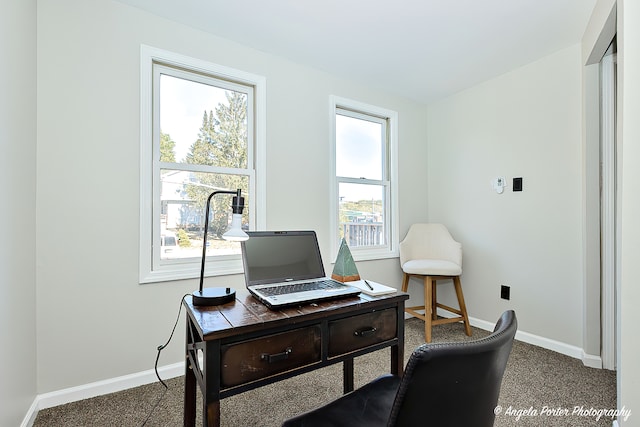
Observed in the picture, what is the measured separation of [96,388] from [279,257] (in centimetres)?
144

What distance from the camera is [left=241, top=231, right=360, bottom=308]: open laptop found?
140 centimetres

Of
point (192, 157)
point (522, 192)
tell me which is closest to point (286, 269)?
point (192, 157)

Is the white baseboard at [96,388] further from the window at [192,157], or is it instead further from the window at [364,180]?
the window at [364,180]

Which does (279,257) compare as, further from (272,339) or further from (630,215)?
(630,215)

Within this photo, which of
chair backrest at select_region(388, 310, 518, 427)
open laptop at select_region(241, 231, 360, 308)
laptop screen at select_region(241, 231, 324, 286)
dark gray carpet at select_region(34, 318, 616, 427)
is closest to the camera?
chair backrest at select_region(388, 310, 518, 427)

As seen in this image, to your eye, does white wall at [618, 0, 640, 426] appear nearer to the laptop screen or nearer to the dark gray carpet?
the dark gray carpet

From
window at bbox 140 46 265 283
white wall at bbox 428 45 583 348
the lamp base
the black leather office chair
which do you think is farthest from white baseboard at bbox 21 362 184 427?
white wall at bbox 428 45 583 348

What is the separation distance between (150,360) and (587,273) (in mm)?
3204

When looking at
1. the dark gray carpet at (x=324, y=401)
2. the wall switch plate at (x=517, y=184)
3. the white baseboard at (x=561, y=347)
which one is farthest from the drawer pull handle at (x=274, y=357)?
the wall switch plate at (x=517, y=184)

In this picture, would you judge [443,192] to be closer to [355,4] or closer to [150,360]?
[355,4]

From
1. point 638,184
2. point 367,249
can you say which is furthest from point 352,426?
point 367,249

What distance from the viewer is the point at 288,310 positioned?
49.3 inches

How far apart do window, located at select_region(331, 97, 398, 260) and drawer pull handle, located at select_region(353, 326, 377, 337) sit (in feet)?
4.96

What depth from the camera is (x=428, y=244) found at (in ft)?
10.7
